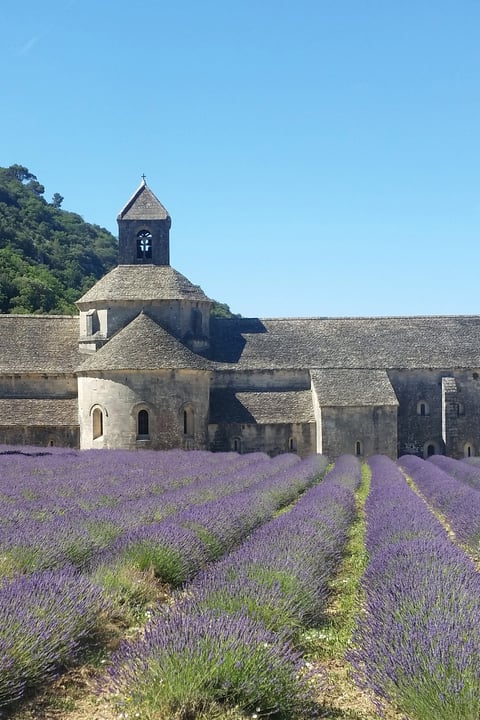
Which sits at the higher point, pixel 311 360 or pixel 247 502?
pixel 311 360

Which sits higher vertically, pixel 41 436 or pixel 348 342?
pixel 348 342

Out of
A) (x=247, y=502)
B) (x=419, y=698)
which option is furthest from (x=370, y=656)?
(x=247, y=502)

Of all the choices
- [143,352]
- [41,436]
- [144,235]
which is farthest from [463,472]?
[144,235]

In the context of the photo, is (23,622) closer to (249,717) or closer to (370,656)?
(249,717)

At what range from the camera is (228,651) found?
16.1ft

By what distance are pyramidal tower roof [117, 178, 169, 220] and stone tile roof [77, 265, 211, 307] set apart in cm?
229

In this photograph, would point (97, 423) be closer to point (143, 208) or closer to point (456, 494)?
point (143, 208)

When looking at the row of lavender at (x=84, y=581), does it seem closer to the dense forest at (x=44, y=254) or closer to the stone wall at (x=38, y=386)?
the stone wall at (x=38, y=386)

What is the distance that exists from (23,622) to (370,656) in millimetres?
2196

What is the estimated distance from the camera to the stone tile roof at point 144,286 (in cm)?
3225

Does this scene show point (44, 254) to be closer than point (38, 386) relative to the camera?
No

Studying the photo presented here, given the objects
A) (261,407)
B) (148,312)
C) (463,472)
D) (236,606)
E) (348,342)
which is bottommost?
(463,472)

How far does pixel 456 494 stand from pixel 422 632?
10858 millimetres

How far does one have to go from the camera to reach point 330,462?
99.5 ft
